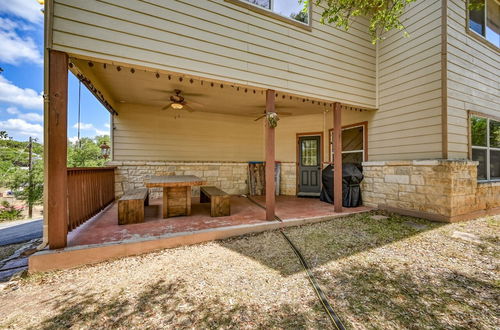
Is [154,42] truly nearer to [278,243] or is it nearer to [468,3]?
[278,243]

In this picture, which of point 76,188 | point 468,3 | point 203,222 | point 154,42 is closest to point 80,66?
point 154,42

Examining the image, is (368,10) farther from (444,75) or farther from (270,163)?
(270,163)

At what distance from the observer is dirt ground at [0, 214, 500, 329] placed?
152 centimetres

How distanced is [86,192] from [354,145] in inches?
238

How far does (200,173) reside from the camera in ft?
19.9

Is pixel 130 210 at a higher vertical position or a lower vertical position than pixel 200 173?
lower

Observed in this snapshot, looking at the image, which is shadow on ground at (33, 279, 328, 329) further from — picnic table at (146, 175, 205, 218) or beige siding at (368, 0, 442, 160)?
beige siding at (368, 0, 442, 160)

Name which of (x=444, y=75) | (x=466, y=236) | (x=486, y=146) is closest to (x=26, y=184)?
(x=466, y=236)

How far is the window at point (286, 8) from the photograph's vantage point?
11.9ft

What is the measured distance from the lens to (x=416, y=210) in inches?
155

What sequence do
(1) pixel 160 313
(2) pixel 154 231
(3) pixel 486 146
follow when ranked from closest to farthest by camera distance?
(1) pixel 160 313
(2) pixel 154 231
(3) pixel 486 146

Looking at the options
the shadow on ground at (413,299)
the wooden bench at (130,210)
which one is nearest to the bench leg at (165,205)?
the wooden bench at (130,210)

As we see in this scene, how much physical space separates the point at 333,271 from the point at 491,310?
117 cm

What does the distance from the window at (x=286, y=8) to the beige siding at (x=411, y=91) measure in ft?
7.33
